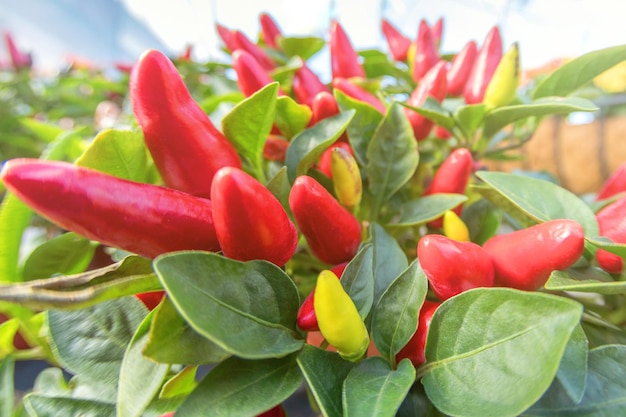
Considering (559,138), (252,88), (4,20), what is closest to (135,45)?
(4,20)

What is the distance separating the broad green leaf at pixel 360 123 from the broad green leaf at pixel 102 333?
0.67 ft

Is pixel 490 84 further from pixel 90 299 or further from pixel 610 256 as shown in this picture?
pixel 90 299

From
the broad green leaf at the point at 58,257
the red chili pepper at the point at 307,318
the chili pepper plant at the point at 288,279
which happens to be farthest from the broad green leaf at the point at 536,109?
the broad green leaf at the point at 58,257

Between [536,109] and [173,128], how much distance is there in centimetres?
25

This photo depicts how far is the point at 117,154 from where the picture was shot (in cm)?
26

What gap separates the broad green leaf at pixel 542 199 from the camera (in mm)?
266

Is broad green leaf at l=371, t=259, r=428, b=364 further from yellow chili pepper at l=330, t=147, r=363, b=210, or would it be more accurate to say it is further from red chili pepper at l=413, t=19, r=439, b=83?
red chili pepper at l=413, t=19, r=439, b=83

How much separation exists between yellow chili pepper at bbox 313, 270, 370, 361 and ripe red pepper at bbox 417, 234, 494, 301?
0.15 feet

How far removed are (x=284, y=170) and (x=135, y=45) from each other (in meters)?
6.44

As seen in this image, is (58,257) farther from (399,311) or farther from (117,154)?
(399,311)

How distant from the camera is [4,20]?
3.75m

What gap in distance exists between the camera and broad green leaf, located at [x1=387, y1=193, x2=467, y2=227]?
0.96 feet

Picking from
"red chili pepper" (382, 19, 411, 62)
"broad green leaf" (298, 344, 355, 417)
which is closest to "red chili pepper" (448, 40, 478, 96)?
"red chili pepper" (382, 19, 411, 62)

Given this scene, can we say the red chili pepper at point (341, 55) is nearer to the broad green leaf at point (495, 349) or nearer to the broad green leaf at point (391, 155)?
the broad green leaf at point (391, 155)
